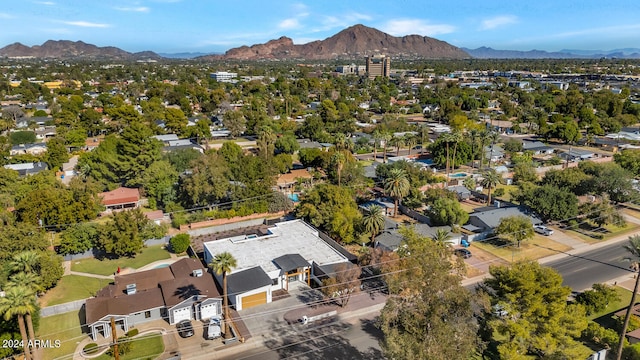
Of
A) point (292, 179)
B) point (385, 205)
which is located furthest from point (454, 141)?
point (292, 179)

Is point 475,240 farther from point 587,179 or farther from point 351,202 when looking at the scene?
point 587,179

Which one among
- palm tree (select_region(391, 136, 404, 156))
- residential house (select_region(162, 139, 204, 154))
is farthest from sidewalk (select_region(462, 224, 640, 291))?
residential house (select_region(162, 139, 204, 154))

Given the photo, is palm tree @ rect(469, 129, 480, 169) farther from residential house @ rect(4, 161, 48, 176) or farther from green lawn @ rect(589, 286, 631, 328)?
residential house @ rect(4, 161, 48, 176)

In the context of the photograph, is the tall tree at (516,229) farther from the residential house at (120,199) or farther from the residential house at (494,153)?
the residential house at (120,199)

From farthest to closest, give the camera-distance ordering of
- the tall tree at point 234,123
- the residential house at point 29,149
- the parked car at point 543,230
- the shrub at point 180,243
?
the tall tree at point 234,123 < the residential house at point 29,149 < the parked car at point 543,230 < the shrub at point 180,243

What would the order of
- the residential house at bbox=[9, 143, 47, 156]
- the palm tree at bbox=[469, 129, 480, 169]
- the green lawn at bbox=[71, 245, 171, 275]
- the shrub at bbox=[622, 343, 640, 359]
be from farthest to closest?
the residential house at bbox=[9, 143, 47, 156], the palm tree at bbox=[469, 129, 480, 169], the green lawn at bbox=[71, 245, 171, 275], the shrub at bbox=[622, 343, 640, 359]

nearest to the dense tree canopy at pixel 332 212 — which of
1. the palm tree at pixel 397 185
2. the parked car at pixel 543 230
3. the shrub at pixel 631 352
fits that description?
the palm tree at pixel 397 185
